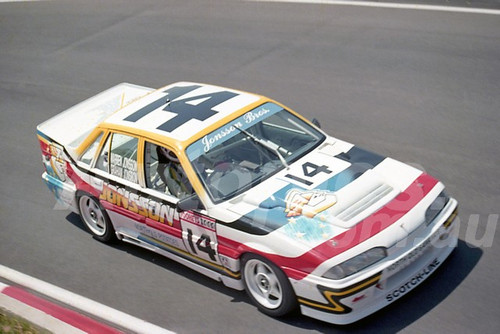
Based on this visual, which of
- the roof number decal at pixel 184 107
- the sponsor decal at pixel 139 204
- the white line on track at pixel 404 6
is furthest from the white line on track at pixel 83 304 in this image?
the white line on track at pixel 404 6

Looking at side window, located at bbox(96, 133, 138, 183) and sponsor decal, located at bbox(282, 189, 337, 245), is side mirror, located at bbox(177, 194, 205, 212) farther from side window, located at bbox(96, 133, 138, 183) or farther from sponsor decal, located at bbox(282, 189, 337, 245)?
side window, located at bbox(96, 133, 138, 183)

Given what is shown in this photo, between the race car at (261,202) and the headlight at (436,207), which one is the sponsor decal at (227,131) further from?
the headlight at (436,207)

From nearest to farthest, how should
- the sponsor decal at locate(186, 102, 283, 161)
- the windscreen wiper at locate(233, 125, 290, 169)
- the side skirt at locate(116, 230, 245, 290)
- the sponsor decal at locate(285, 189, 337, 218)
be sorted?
1. the sponsor decal at locate(285, 189, 337, 218)
2. the side skirt at locate(116, 230, 245, 290)
3. the sponsor decal at locate(186, 102, 283, 161)
4. the windscreen wiper at locate(233, 125, 290, 169)

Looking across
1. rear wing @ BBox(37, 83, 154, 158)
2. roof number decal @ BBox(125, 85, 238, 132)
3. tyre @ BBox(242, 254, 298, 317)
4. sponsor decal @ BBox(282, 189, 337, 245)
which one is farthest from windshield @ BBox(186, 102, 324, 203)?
rear wing @ BBox(37, 83, 154, 158)

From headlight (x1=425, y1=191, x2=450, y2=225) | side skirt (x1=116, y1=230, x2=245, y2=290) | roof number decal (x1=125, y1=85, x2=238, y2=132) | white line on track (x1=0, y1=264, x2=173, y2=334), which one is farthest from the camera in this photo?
roof number decal (x1=125, y1=85, x2=238, y2=132)

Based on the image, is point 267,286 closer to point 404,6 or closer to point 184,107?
point 184,107

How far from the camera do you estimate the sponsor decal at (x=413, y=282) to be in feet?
18.2

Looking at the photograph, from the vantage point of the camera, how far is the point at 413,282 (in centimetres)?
571

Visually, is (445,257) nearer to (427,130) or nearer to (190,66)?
(427,130)

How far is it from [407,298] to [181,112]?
2873mm

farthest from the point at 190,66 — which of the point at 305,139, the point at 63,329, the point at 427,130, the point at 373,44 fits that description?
the point at 63,329

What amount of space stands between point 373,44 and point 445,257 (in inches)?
274

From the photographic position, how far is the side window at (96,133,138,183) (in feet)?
22.6

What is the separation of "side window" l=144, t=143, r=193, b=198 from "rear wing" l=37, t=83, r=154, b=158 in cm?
141
